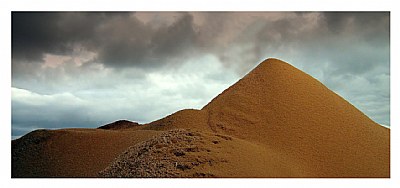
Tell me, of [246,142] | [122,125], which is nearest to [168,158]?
[246,142]

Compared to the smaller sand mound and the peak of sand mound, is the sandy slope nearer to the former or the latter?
the smaller sand mound

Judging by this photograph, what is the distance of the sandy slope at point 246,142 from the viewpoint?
3.21 meters

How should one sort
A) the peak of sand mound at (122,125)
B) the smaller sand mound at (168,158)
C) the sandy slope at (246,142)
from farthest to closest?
the peak of sand mound at (122,125)
the sandy slope at (246,142)
the smaller sand mound at (168,158)

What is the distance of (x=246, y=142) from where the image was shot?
3545 millimetres

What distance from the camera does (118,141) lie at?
4.02 m

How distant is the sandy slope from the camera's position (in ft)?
10.5

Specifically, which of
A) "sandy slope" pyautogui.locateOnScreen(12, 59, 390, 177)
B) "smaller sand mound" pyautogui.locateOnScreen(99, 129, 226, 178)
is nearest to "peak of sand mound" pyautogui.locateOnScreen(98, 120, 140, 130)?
"sandy slope" pyautogui.locateOnScreen(12, 59, 390, 177)

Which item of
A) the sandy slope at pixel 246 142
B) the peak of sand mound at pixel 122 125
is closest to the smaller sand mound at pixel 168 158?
the sandy slope at pixel 246 142

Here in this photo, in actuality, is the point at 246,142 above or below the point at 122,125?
below

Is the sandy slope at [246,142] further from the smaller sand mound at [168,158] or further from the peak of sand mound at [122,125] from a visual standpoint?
the peak of sand mound at [122,125]

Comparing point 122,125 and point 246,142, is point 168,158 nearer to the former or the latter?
point 246,142
